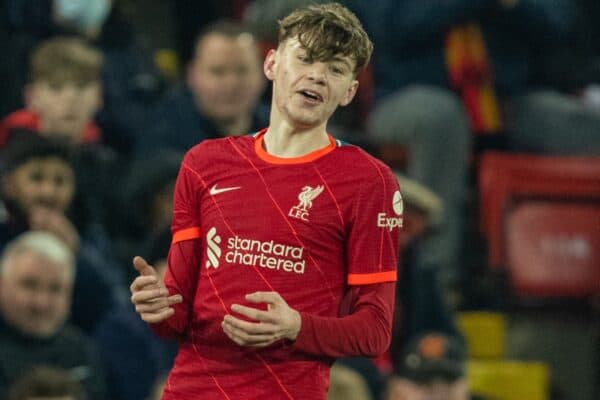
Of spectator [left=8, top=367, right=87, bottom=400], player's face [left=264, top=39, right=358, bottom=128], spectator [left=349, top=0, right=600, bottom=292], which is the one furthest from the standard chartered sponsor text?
spectator [left=349, top=0, right=600, bottom=292]

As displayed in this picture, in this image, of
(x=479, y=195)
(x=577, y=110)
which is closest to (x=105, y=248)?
(x=479, y=195)

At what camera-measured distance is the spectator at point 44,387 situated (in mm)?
4875

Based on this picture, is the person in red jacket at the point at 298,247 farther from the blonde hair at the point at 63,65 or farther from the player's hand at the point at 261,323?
the blonde hair at the point at 63,65

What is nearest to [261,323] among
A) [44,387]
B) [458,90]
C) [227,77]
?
[44,387]

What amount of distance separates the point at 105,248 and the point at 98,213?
16 centimetres

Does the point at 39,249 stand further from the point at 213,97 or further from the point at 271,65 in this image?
the point at 271,65

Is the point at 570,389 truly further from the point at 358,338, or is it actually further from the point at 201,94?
the point at 358,338

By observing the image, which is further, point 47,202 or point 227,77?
point 227,77

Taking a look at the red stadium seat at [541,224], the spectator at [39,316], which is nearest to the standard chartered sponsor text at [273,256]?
the spectator at [39,316]

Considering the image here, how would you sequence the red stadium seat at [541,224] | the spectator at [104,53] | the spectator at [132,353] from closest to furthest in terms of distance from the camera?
1. the spectator at [132,353]
2. the spectator at [104,53]
3. the red stadium seat at [541,224]

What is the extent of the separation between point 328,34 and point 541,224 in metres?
4.61

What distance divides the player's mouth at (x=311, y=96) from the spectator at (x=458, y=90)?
12.5ft

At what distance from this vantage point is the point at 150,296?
9.46 ft

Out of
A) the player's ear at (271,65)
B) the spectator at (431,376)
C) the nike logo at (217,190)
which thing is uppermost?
the player's ear at (271,65)
